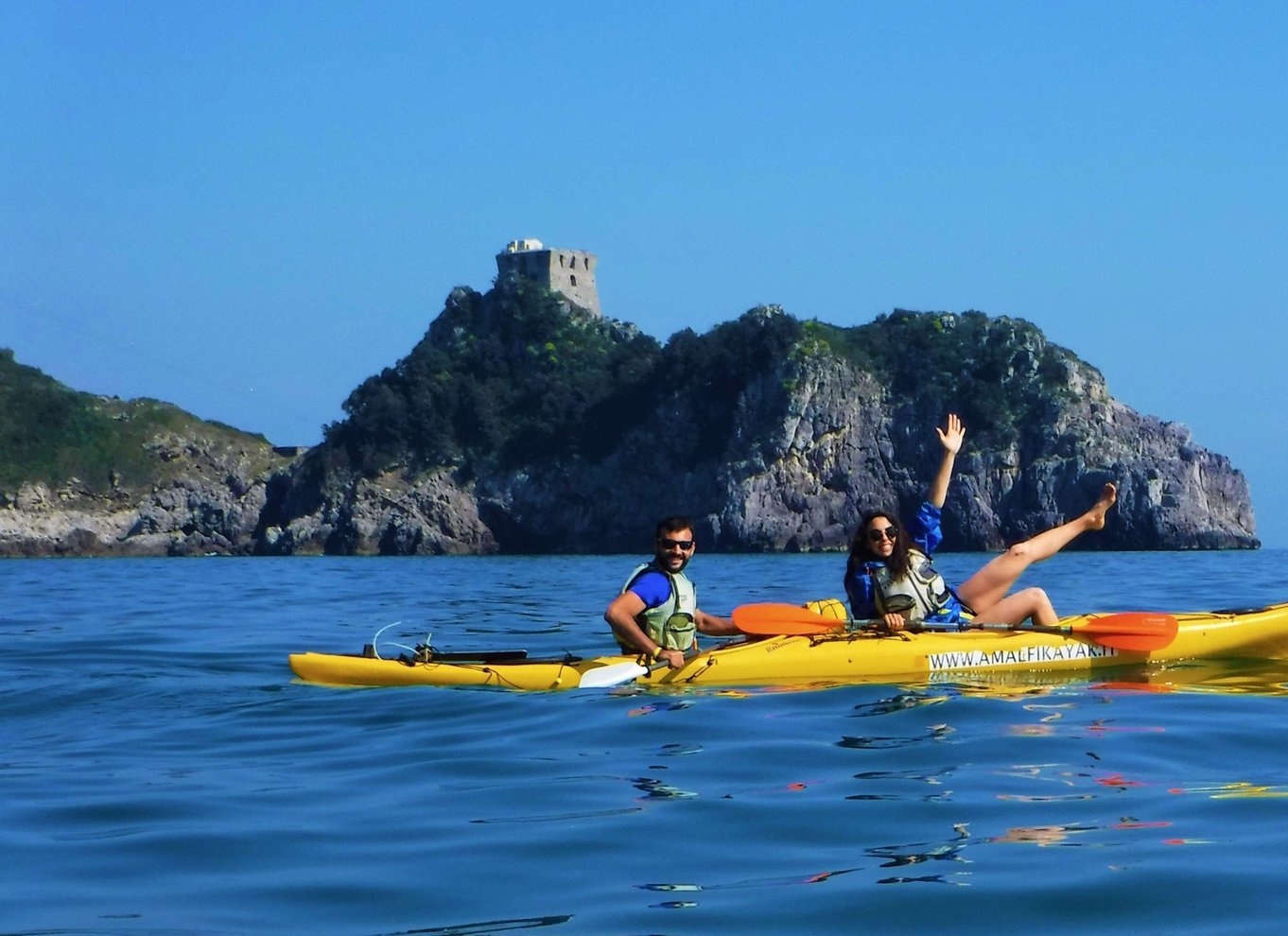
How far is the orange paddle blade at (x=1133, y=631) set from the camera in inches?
405

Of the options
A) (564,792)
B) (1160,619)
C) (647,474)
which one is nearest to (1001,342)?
(647,474)

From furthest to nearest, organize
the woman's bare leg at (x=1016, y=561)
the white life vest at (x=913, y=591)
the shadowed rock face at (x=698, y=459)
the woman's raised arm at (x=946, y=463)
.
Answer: the shadowed rock face at (x=698, y=459) < the woman's raised arm at (x=946, y=463) < the white life vest at (x=913, y=591) < the woman's bare leg at (x=1016, y=561)

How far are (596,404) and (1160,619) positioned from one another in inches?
3003

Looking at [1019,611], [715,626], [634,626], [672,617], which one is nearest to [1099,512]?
[1019,611]

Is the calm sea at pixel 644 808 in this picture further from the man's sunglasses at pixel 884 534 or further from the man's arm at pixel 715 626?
the man's arm at pixel 715 626

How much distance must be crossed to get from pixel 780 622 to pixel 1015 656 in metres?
1.56

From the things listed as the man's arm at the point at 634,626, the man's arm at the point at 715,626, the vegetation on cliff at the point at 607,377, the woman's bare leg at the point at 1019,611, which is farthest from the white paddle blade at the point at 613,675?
the vegetation on cliff at the point at 607,377

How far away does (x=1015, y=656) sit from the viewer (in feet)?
32.7

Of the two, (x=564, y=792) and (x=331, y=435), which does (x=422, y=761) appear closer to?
(x=564, y=792)

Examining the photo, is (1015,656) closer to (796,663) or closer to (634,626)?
(796,663)

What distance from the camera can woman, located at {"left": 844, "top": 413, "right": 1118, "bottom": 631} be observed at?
979 cm

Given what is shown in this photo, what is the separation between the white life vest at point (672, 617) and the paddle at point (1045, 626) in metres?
0.61

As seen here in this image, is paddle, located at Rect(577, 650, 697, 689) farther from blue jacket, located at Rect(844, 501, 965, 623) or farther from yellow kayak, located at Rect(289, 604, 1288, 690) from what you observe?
blue jacket, located at Rect(844, 501, 965, 623)

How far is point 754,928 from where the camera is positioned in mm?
4266
